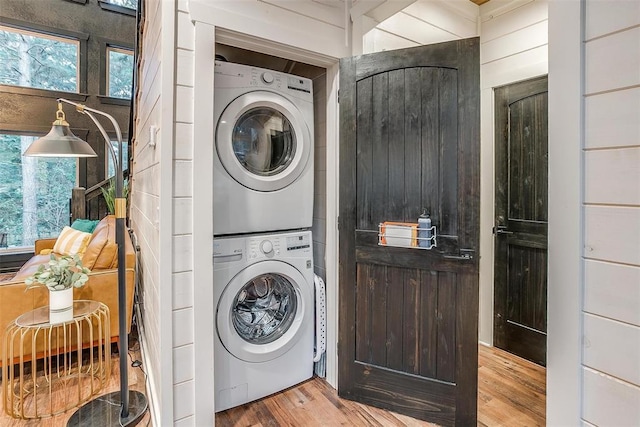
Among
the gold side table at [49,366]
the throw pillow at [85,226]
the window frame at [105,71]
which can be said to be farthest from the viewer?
the window frame at [105,71]

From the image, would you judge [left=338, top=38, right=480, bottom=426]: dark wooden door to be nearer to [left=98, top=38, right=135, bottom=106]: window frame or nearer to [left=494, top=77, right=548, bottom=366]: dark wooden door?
[left=494, top=77, right=548, bottom=366]: dark wooden door

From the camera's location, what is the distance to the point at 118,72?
18.1 feet

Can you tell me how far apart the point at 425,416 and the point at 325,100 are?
1960mm

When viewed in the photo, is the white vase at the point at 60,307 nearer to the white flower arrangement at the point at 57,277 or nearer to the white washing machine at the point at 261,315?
the white flower arrangement at the point at 57,277

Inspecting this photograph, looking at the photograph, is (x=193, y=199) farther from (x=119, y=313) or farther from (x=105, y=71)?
(x=105, y=71)

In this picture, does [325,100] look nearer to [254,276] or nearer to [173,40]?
[173,40]

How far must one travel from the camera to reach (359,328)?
1.90 meters

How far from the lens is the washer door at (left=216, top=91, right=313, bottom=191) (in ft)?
5.75

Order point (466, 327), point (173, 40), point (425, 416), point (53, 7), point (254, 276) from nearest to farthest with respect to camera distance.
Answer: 1. point (173, 40)
2. point (466, 327)
3. point (425, 416)
4. point (254, 276)
5. point (53, 7)

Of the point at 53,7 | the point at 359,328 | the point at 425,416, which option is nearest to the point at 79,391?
the point at 359,328

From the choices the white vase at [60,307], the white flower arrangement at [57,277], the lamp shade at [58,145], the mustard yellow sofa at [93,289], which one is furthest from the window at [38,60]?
the white vase at [60,307]

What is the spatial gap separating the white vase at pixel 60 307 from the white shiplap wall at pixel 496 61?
9.03 feet

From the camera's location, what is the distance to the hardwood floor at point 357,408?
1748mm

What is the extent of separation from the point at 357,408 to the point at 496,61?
102 inches
